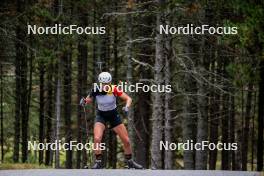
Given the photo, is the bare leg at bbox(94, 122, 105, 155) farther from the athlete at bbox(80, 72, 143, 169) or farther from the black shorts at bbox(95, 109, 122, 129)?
the black shorts at bbox(95, 109, 122, 129)

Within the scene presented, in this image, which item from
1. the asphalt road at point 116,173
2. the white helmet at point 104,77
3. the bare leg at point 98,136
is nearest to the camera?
the asphalt road at point 116,173

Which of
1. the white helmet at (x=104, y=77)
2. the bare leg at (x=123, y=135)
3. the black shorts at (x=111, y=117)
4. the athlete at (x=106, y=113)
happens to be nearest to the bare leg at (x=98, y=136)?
the athlete at (x=106, y=113)

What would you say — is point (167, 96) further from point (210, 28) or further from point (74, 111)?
point (74, 111)

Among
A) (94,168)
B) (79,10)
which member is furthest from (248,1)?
(79,10)

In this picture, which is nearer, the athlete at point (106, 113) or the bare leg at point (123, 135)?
the athlete at point (106, 113)

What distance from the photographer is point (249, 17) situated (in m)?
16.3

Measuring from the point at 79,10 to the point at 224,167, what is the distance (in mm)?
11602

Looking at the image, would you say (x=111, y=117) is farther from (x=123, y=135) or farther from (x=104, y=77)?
(x=104, y=77)

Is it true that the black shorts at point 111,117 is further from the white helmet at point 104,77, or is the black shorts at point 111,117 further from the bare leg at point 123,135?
the white helmet at point 104,77

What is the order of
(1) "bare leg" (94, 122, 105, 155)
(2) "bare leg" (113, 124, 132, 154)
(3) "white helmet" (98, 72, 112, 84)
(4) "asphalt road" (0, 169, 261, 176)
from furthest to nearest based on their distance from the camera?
(2) "bare leg" (113, 124, 132, 154)
(1) "bare leg" (94, 122, 105, 155)
(3) "white helmet" (98, 72, 112, 84)
(4) "asphalt road" (0, 169, 261, 176)

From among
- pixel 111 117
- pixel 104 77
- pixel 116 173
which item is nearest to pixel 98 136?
pixel 111 117

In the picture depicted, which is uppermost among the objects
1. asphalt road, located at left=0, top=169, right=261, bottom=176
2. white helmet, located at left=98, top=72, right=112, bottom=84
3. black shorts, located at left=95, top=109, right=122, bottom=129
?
white helmet, located at left=98, top=72, right=112, bottom=84

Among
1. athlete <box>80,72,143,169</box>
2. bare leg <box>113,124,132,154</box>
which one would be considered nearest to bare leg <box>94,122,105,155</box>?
athlete <box>80,72,143,169</box>

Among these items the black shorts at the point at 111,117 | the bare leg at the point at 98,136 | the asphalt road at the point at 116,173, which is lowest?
the asphalt road at the point at 116,173
